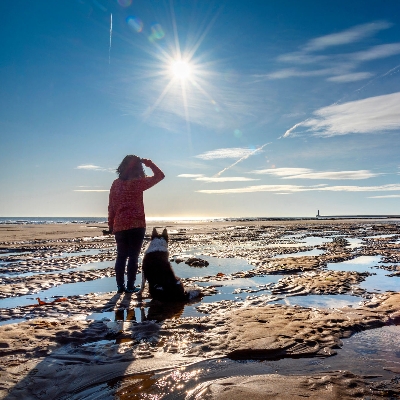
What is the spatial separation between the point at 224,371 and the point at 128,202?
4274 millimetres

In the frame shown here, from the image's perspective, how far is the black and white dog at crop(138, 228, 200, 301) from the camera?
18.4ft

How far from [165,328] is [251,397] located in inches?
74.2

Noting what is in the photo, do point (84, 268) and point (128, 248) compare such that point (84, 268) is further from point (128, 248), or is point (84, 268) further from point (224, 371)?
point (224, 371)

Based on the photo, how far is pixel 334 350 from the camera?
3250mm

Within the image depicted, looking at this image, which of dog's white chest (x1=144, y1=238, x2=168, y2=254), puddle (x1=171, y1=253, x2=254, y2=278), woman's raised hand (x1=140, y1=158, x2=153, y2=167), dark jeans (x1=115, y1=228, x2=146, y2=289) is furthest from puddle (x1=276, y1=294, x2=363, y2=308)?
woman's raised hand (x1=140, y1=158, x2=153, y2=167)

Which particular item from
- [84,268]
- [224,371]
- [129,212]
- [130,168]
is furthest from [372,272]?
[84,268]

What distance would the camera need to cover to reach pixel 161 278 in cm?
571

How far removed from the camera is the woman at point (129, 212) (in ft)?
21.2

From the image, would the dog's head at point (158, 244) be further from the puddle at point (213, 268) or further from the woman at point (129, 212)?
the puddle at point (213, 268)

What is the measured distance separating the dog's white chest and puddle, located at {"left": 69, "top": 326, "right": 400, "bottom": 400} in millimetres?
3075

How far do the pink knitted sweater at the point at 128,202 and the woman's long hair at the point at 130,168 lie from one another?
98 millimetres

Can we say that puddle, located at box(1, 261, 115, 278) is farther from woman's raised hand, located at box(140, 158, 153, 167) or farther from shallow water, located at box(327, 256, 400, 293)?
shallow water, located at box(327, 256, 400, 293)

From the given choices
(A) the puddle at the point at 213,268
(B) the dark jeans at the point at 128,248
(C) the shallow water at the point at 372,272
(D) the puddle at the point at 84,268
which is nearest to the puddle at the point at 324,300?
(C) the shallow water at the point at 372,272

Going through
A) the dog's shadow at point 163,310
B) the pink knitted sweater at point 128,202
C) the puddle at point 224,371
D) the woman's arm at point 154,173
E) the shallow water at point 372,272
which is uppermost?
the woman's arm at point 154,173
